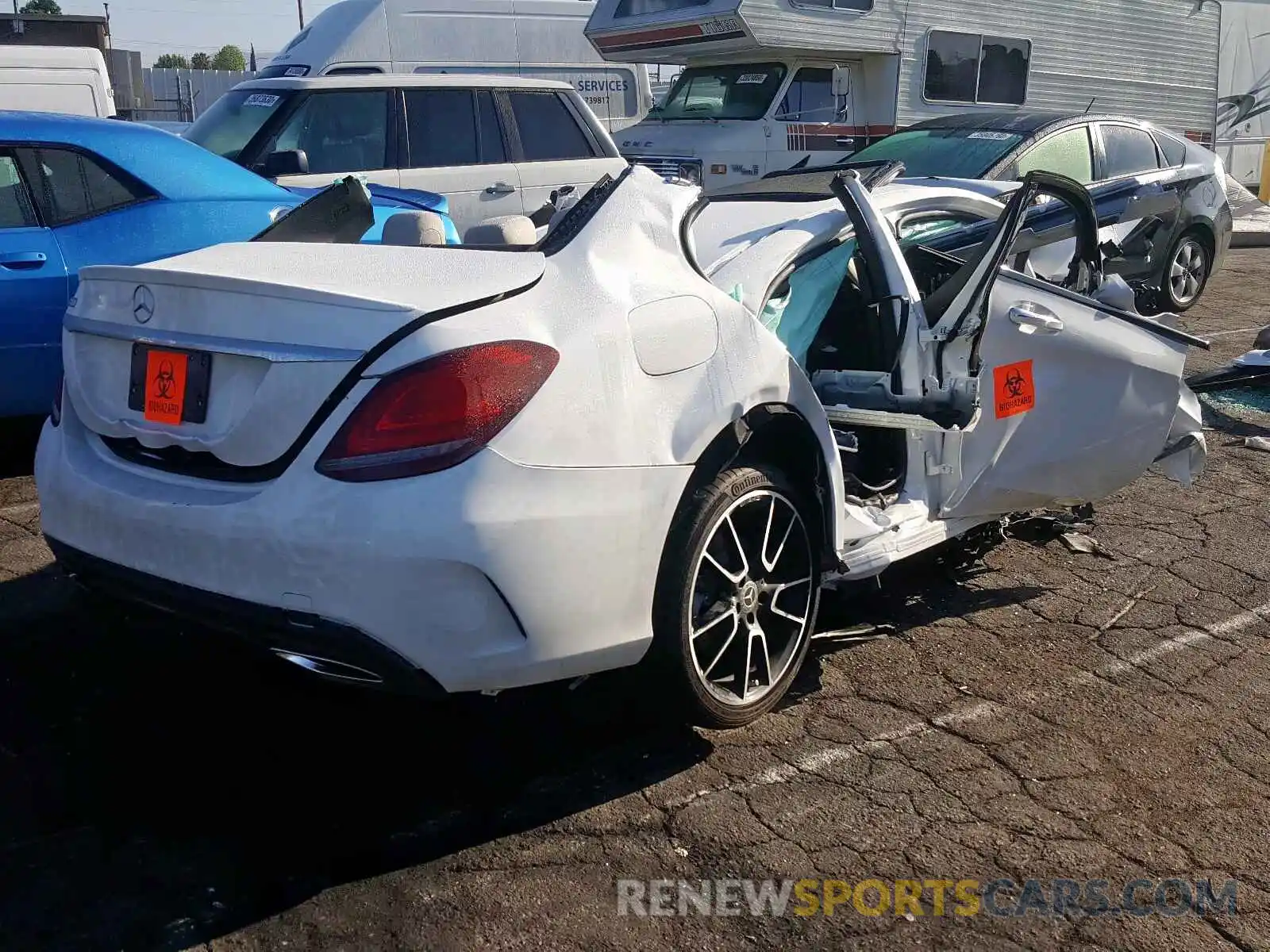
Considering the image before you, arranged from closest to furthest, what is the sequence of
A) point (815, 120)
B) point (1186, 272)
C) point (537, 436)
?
point (537, 436) → point (1186, 272) → point (815, 120)

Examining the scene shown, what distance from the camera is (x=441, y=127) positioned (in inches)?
363

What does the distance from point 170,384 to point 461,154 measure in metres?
6.79

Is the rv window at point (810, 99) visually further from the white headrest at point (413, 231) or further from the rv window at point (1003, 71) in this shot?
the white headrest at point (413, 231)

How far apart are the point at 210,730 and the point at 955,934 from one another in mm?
1966

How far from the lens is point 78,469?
3082mm

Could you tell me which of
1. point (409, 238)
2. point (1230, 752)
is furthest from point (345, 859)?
point (1230, 752)

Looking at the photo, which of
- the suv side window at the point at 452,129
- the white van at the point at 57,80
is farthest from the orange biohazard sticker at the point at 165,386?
the white van at the point at 57,80

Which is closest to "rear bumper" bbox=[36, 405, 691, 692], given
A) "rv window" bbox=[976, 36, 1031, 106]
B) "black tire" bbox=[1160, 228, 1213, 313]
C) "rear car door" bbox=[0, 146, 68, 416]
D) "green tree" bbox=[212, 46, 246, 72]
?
"rear car door" bbox=[0, 146, 68, 416]

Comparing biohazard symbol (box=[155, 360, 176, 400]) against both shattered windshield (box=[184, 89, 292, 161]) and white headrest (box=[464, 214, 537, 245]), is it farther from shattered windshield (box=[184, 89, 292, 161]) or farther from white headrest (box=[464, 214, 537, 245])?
shattered windshield (box=[184, 89, 292, 161])

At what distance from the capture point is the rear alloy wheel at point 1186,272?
994 centimetres

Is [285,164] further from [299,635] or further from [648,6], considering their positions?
[299,635]

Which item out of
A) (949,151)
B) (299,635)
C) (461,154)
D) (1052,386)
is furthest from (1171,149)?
(299,635)

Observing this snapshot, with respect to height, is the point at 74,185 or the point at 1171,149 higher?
the point at 74,185

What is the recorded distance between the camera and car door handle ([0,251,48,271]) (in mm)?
5367
